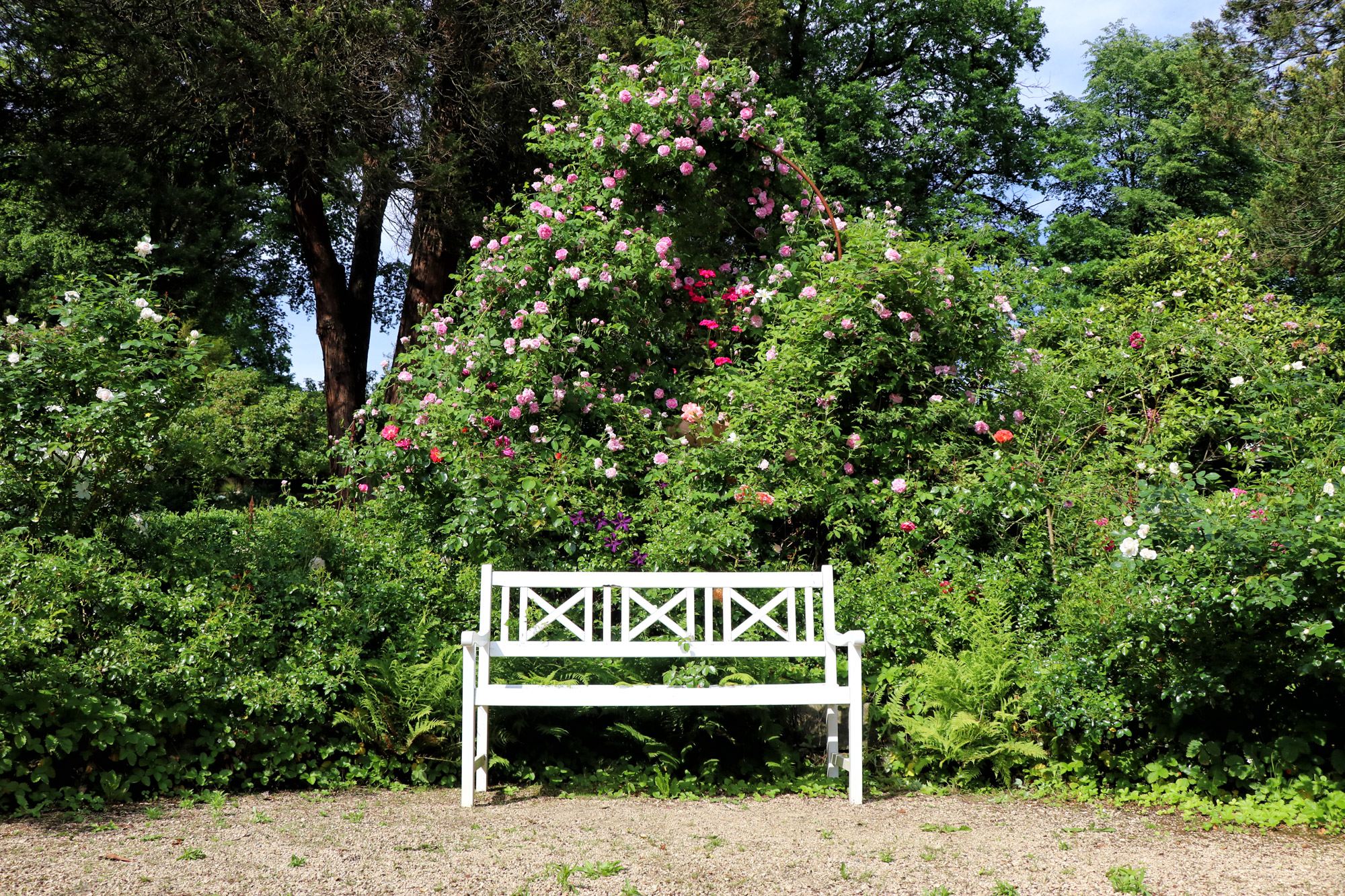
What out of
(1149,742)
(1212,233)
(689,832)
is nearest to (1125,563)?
(1149,742)

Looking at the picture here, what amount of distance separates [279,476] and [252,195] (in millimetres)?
5644

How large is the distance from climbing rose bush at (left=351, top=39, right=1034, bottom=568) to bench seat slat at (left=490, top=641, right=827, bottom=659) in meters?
0.87

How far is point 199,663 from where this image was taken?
374cm

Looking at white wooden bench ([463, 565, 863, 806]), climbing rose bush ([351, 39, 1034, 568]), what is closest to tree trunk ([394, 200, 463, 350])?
climbing rose bush ([351, 39, 1034, 568])

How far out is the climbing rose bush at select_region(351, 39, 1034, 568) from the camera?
5.37 meters

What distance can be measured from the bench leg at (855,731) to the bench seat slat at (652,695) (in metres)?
0.04

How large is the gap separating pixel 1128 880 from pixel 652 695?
5.95ft

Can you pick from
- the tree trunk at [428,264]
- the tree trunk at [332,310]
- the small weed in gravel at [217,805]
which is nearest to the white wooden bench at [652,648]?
the small weed in gravel at [217,805]

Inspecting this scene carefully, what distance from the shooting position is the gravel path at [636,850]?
279cm

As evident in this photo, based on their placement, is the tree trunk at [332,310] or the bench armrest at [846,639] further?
the tree trunk at [332,310]

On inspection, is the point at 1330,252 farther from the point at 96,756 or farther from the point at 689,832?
the point at 96,756

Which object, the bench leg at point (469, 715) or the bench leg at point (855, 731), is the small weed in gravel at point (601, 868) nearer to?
the bench leg at point (469, 715)

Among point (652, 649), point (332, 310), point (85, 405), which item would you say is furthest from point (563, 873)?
point (332, 310)

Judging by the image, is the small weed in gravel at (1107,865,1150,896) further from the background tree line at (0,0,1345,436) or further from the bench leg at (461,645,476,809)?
the background tree line at (0,0,1345,436)
